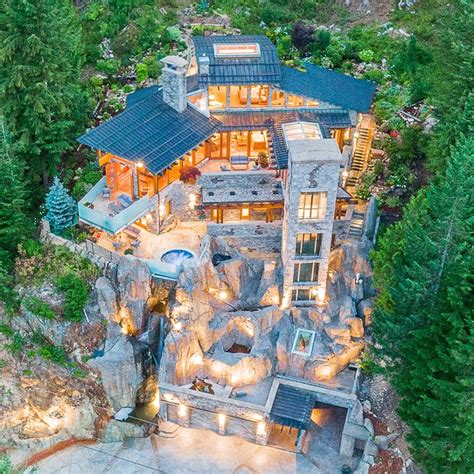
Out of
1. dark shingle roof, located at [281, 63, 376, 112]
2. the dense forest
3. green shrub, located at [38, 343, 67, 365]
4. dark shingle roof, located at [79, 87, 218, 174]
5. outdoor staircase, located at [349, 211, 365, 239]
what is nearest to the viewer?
the dense forest

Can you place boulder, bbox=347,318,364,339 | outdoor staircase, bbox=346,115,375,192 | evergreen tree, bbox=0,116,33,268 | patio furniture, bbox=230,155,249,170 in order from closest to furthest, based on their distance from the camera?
evergreen tree, bbox=0,116,33,268
boulder, bbox=347,318,364,339
patio furniture, bbox=230,155,249,170
outdoor staircase, bbox=346,115,375,192

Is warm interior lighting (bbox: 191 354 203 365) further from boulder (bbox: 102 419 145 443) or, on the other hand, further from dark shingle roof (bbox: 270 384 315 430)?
boulder (bbox: 102 419 145 443)

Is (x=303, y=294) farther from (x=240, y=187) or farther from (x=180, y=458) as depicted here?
(x=180, y=458)

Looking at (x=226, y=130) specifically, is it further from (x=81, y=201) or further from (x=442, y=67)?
(x=442, y=67)

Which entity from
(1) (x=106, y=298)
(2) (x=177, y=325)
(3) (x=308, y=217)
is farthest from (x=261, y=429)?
(3) (x=308, y=217)

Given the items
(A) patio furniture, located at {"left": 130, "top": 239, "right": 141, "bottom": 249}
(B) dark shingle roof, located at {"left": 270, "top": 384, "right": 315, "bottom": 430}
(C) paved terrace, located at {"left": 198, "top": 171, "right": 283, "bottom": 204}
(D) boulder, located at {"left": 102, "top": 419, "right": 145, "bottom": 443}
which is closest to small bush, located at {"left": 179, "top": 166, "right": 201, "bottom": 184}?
(C) paved terrace, located at {"left": 198, "top": 171, "right": 283, "bottom": 204}

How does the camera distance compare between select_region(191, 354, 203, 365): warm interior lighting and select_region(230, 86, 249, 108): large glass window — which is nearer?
select_region(191, 354, 203, 365): warm interior lighting

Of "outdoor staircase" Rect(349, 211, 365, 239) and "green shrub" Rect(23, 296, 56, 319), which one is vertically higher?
"outdoor staircase" Rect(349, 211, 365, 239)

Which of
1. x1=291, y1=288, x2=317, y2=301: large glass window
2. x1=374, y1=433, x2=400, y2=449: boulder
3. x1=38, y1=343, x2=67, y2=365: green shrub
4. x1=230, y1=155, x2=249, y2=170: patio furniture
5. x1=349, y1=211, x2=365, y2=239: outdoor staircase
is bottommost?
x1=374, y1=433, x2=400, y2=449: boulder
